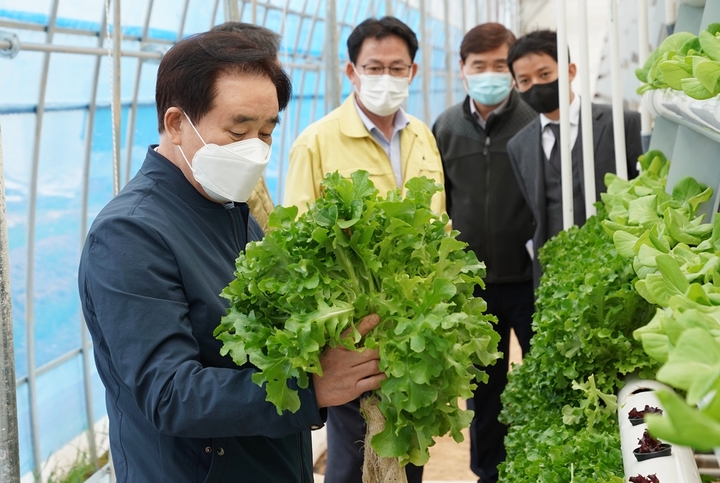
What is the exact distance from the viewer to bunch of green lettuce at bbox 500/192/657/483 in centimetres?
193

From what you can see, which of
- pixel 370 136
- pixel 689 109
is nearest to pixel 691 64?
pixel 689 109

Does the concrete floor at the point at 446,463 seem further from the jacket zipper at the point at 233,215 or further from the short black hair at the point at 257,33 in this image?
the jacket zipper at the point at 233,215

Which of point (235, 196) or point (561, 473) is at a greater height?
point (235, 196)

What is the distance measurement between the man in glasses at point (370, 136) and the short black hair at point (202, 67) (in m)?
1.42

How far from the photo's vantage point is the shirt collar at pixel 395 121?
3.69m

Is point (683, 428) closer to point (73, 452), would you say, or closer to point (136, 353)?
point (136, 353)

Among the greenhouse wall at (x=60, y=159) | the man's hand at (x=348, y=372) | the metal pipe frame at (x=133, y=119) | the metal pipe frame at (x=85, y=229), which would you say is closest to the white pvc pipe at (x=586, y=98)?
the man's hand at (x=348, y=372)

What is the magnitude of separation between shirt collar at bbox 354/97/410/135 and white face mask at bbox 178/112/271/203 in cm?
166

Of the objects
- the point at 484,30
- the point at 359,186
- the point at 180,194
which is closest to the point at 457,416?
the point at 359,186

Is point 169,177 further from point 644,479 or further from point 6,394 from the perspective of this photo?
point 644,479

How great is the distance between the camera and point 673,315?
3.69 feet

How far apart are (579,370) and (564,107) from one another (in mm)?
1371

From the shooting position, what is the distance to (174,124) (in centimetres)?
201

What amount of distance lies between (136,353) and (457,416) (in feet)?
2.25
